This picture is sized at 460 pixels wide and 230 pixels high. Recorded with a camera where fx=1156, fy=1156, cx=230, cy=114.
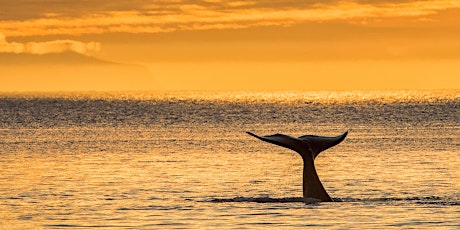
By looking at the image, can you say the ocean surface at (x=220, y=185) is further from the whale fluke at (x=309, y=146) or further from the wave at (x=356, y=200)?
the whale fluke at (x=309, y=146)

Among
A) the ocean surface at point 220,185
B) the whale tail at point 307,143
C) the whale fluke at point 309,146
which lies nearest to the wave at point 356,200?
the ocean surface at point 220,185

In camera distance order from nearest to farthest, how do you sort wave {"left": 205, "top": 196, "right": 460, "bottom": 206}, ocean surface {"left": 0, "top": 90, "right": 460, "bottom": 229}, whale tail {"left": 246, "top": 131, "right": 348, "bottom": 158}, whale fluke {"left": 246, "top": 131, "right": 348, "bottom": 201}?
ocean surface {"left": 0, "top": 90, "right": 460, "bottom": 229} → whale fluke {"left": 246, "top": 131, "right": 348, "bottom": 201} → whale tail {"left": 246, "top": 131, "right": 348, "bottom": 158} → wave {"left": 205, "top": 196, "right": 460, "bottom": 206}

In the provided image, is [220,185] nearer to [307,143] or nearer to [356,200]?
[356,200]

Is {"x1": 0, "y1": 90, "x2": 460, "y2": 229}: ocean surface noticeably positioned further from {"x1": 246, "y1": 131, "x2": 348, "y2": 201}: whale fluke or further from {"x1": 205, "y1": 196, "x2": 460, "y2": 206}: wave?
{"x1": 246, "y1": 131, "x2": 348, "y2": 201}: whale fluke

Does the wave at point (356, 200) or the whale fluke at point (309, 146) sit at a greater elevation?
the whale fluke at point (309, 146)

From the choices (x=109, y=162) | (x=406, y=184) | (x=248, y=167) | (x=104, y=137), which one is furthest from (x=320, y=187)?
(x=104, y=137)

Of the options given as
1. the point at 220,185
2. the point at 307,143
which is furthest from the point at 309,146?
the point at 220,185

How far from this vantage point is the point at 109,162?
2680 inches

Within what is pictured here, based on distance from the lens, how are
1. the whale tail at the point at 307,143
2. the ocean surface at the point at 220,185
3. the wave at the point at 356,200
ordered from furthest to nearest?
the wave at the point at 356,200
the whale tail at the point at 307,143
the ocean surface at the point at 220,185

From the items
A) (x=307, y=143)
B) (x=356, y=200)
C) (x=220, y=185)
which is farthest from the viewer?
(x=220, y=185)

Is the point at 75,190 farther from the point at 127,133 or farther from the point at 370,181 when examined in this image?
the point at 127,133

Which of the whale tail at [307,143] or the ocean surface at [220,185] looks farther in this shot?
the whale tail at [307,143]

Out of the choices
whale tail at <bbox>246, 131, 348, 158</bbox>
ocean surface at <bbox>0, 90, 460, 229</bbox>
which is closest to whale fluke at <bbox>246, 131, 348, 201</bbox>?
whale tail at <bbox>246, 131, 348, 158</bbox>

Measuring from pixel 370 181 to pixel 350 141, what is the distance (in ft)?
133
